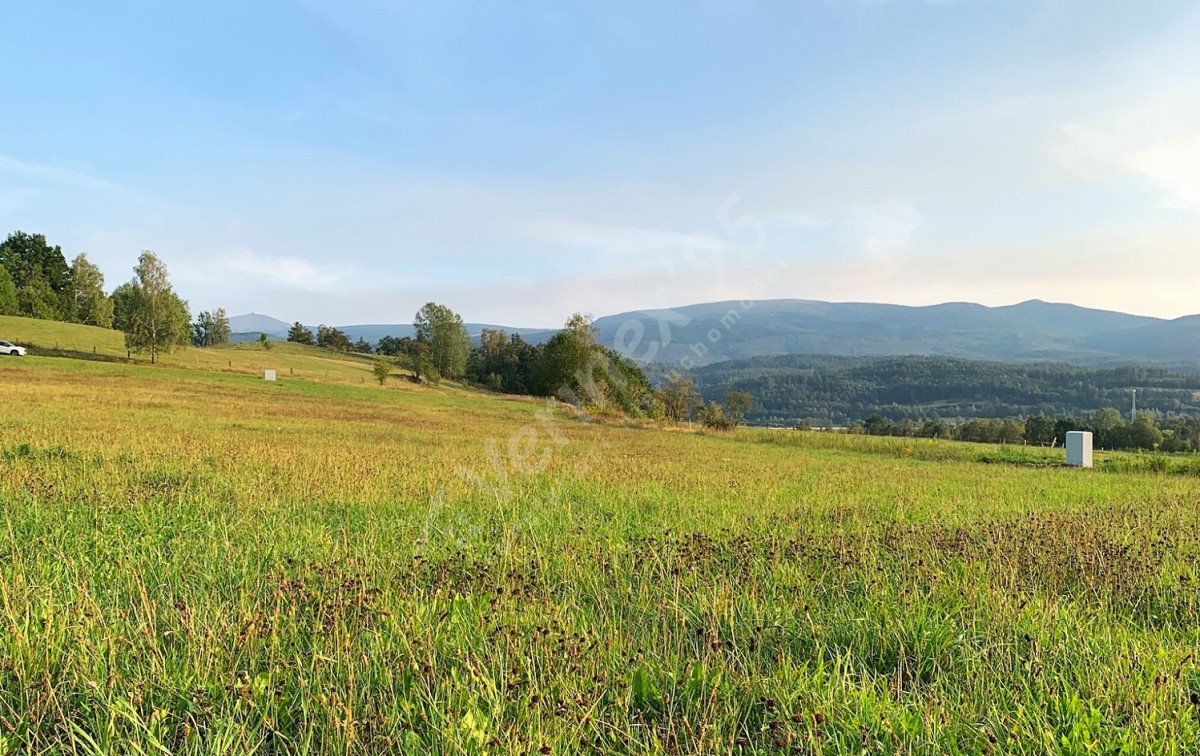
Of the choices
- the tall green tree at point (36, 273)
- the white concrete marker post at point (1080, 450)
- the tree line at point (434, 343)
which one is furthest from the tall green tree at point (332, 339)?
the white concrete marker post at point (1080, 450)

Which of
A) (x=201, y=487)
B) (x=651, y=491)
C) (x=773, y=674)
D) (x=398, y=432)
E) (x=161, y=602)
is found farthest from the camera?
(x=398, y=432)

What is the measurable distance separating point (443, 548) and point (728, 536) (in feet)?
11.1

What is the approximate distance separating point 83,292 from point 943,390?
204459 millimetres

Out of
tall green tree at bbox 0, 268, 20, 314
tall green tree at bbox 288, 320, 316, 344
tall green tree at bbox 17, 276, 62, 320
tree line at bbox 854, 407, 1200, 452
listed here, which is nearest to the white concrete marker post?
tree line at bbox 854, 407, 1200, 452

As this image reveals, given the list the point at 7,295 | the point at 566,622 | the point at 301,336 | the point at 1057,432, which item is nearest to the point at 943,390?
the point at 1057,432

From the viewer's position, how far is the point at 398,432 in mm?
26500

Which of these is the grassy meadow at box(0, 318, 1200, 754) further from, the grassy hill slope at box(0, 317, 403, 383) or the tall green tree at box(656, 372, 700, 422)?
the grassy hill slope at box(0, 317, 403, 383)

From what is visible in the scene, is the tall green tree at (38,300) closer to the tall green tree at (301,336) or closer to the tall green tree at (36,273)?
the tall green tree at (36,273)

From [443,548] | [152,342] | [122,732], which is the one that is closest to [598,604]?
[443,548]

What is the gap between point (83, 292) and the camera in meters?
109

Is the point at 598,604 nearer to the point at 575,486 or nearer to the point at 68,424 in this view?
the point at 575,486

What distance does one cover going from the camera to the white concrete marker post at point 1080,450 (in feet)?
90.9

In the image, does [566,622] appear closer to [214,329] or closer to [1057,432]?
[1057,432]

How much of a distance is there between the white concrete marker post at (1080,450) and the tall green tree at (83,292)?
419 feet
